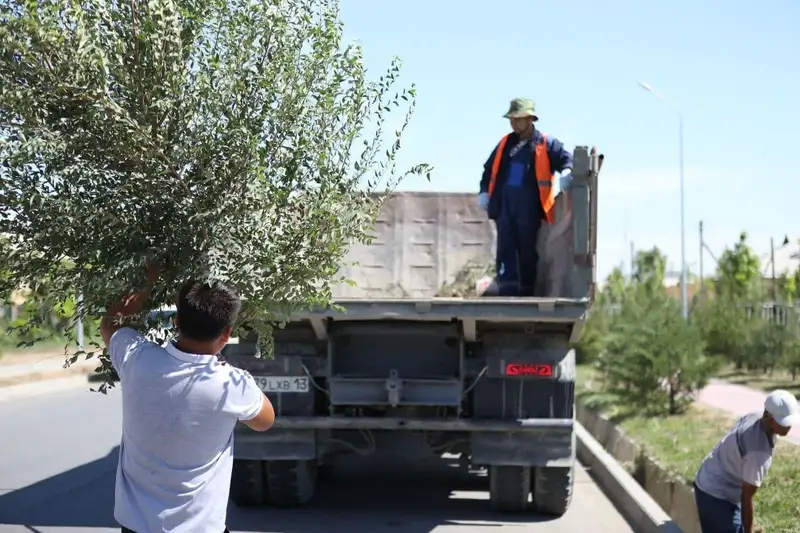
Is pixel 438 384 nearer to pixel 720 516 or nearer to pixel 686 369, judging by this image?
pixel 720 516

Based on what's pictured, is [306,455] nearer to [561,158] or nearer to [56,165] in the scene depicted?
[561,158]

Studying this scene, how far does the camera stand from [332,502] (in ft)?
28.9

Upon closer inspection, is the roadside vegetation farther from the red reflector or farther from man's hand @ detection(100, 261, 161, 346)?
man's hand @ detection(100, 261, 161, 346)

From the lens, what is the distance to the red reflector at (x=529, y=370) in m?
7.45

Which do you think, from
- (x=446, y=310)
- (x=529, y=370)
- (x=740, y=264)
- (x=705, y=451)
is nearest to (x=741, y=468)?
(x=529, y=370)

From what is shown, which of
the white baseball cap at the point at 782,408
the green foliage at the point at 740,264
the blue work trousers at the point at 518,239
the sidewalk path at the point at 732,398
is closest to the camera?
the white baseball cap at the point at 782,408

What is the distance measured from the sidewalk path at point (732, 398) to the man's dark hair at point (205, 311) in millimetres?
10448

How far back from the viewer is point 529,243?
30.6 feet

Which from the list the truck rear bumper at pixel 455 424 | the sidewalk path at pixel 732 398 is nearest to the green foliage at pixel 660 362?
the sidewalk path at pixel 732 398

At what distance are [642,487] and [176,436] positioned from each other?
23.9ft

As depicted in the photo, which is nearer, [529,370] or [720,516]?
[720,516]

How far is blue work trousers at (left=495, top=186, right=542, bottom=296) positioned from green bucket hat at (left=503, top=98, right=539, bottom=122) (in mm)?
633

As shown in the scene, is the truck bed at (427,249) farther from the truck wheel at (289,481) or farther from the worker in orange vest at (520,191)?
the truck wheel at (289,481)

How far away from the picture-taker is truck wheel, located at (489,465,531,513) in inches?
309
